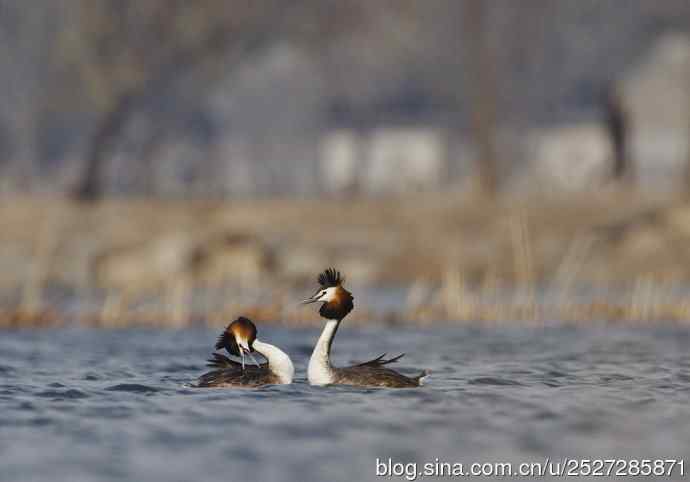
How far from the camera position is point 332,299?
15.3m

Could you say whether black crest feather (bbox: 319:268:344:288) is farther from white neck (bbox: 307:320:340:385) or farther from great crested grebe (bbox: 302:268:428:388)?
white neck (bbox: 307:320:340:385)

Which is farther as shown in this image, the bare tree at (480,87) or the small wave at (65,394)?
the bare tree at (480,87)

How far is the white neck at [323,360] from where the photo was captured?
15047mm

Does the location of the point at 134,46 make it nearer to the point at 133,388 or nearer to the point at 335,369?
the point at 133,388

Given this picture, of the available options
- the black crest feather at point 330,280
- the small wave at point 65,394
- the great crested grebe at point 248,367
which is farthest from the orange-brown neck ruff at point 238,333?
the small wave at point 65,394

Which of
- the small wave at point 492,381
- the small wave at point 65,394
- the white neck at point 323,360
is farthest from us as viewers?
the small wave at point 492,381

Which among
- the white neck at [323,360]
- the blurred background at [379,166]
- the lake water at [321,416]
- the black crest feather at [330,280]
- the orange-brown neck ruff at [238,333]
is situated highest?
the blurred background at [379,166]

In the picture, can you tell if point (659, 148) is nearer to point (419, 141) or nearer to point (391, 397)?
point (419, 141)

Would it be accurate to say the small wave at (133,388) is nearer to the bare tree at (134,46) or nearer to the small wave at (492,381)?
the small wave at (492,381)

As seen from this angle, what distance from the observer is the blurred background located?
36906 mm

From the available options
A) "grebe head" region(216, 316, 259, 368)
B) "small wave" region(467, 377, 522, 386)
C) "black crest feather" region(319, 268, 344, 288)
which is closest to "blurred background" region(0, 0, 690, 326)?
"small wave" region(467, 377, 522, 386)

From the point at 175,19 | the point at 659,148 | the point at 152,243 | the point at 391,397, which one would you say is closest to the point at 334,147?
the point at 659,148

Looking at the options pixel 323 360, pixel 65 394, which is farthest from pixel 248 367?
pixel 65 394

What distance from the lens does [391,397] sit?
49.2 ft
